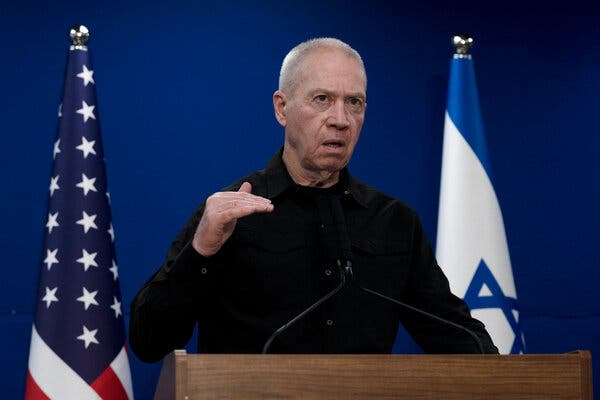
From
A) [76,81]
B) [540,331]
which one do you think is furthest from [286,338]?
[540,331]

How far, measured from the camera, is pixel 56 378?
10.0 feet

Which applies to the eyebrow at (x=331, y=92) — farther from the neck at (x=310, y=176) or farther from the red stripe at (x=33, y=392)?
the red stripe at (x=33, y=392)

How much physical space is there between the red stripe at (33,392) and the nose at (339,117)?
133 cm

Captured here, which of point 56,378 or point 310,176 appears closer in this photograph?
point 310,176

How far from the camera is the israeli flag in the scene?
3.52 metres

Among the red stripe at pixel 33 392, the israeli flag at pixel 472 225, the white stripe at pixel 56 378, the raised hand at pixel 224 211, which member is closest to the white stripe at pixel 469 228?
the israeli flag at pixel 472 225

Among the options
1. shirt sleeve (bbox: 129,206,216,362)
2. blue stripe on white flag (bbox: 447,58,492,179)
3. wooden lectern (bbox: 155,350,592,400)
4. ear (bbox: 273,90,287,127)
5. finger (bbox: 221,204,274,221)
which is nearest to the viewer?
wooden lectern (bbox: 155,350,592,400)

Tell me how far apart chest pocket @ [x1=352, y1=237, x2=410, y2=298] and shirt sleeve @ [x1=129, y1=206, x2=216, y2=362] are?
0.41 m

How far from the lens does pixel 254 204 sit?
5.84 ft

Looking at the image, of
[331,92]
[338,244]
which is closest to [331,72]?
[331,92]

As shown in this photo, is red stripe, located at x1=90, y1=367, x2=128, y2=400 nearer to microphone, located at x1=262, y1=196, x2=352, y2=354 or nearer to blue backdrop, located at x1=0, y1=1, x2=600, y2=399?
Answer: blue backdrop, located at x1=0, y1=1, x2=600, y2=399

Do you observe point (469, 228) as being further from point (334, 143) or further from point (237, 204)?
point (237, 204)

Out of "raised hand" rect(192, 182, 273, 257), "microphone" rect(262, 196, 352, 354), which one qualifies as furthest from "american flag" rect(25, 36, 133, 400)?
"raised hand" rect(192, 182, 273, 257)

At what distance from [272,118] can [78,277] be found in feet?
3.36
